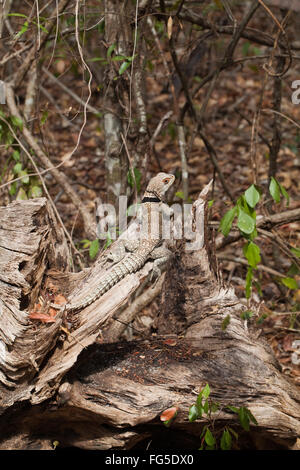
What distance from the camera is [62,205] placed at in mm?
8016

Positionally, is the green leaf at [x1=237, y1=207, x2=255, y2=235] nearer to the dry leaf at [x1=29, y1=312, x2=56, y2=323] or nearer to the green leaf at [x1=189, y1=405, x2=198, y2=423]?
the green leaf at [x1=189, y1=405, x2=198, y2=423]

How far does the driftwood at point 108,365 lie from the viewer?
10.9 ft

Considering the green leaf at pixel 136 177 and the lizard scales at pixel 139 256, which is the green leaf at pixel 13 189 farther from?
the lizard scales at pixel 139 256

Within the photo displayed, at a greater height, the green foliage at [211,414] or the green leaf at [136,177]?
the green leaf at [136,177]

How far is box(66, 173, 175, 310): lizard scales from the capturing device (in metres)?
3.61

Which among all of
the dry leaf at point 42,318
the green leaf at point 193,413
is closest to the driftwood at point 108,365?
the dry leaf at point 42,318

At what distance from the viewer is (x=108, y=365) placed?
3760 millimetres

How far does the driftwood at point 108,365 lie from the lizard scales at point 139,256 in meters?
0.07

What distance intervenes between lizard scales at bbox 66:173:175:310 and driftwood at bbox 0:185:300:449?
0.07 metres

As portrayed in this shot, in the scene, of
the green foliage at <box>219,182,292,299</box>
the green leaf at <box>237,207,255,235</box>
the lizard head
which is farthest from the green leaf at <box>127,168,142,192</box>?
the green leaf at <box>237,207,255,235</box>

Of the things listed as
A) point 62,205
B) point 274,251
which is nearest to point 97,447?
point 274,251

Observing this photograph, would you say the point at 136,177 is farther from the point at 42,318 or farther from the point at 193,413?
the point at 193,413

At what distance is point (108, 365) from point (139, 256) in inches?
36.9

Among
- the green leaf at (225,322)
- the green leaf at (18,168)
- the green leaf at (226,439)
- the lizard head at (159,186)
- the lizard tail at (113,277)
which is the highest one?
the green leaf at (18,168)
